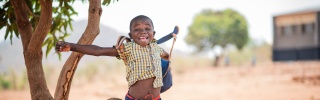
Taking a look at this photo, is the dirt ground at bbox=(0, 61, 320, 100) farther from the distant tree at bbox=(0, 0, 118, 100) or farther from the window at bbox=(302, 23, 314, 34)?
the window at bbox=(302, 23, 314, 34)

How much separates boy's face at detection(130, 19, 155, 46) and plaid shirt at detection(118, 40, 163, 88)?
48mm

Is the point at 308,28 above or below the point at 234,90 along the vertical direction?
above

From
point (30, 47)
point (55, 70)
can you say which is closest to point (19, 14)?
point (30, 47)

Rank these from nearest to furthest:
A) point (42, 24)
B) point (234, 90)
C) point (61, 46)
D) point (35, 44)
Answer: point (61, 46) → point (42, 24) → point (35, 44) → point (234, 90)

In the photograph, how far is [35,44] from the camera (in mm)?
3787

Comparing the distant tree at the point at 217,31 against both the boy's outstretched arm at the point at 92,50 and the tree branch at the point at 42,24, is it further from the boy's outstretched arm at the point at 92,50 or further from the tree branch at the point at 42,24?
the boy's outstretched arm at the point at 92,50

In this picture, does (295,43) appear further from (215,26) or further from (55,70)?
(55,70)

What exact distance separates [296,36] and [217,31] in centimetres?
798

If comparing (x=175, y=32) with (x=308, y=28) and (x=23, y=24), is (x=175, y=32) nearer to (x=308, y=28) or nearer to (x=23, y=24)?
(x=23, y=24)

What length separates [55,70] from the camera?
58.6 feet

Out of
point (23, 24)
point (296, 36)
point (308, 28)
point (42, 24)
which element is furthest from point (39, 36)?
→ point (296, 36)

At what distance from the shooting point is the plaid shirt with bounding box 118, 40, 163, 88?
111 inches

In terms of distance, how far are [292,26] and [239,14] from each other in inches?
336

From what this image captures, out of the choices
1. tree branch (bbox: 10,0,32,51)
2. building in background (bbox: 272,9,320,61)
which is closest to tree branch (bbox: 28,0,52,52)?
tree branch (bbox: 10,0,32,51)
